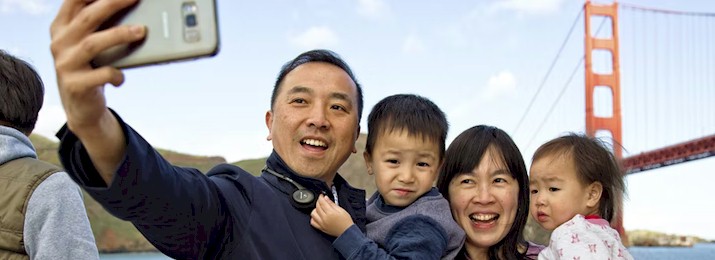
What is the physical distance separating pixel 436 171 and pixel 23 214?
3.14ft

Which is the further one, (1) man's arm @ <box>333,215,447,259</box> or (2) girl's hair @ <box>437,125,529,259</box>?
(2) girl's hair @ <box>437,125,529,259</box>

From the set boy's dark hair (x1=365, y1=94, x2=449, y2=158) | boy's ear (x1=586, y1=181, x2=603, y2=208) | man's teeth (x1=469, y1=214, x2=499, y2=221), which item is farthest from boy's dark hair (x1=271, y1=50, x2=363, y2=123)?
boy's ear (x1=586, y1=181, x2=603, y2=208)

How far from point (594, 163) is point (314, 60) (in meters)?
0.81

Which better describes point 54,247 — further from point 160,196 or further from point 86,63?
point 86,63

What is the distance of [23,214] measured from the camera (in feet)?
4.91

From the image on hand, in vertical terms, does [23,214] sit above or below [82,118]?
below

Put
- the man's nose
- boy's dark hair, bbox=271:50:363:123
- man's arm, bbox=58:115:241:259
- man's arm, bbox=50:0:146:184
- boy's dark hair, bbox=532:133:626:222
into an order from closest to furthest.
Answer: man's arm, bbox=50:0:146:184 → man's arm, bbox=58:115:241:259 → the man's nose → boy's dark hair, bbox=271:50:363:123 → boy's dark hair, bbox=532:133:626:222

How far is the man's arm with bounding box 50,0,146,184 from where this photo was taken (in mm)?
822

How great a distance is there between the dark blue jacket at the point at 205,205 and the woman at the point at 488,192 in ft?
1.14

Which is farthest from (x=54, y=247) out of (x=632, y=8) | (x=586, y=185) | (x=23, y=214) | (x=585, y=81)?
(x=632, y=8)

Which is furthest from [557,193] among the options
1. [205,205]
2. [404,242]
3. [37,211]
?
[37,211]

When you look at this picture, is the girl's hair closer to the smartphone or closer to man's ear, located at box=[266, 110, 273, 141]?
man's ear, located at box=[266, 110, 273, 141]

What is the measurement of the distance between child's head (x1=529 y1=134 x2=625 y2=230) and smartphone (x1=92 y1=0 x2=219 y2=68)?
48.8 inches

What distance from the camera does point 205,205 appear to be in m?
1.18
